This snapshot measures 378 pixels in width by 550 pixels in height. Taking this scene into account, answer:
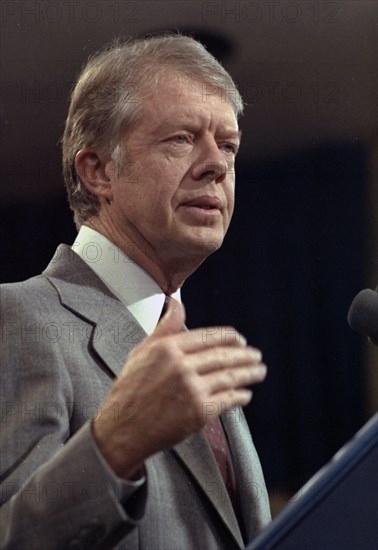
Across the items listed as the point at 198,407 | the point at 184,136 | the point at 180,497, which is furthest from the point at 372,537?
the point at 184,136

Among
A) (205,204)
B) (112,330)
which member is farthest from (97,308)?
(205,204)

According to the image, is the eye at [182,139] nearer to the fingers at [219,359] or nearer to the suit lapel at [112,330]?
the suit lapel at [112,330]

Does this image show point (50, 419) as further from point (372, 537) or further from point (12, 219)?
point (12, 219)

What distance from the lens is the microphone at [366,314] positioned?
2.60 feet

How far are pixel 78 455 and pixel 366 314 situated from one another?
0.27m

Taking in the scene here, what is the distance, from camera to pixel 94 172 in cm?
115

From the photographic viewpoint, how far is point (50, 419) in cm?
85

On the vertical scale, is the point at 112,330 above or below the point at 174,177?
below

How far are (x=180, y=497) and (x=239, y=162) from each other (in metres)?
1.04

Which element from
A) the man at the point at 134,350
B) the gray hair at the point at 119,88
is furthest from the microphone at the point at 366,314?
the gray hair at the point at 119,88

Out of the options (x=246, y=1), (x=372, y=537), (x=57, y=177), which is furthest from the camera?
(x=246, y=1)

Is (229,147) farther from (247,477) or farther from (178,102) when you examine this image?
(247,477)

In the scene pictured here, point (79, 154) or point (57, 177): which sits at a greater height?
point (79, 154)

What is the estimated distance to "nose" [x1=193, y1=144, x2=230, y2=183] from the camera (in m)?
1.10
